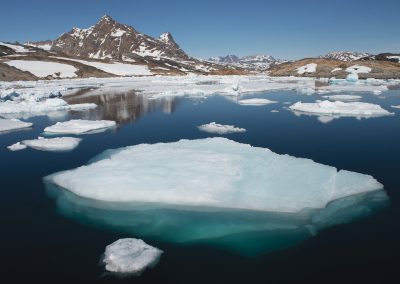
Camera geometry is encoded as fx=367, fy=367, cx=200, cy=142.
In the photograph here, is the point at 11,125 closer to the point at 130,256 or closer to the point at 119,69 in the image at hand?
the point at 130,256

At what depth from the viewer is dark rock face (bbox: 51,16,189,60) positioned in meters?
168

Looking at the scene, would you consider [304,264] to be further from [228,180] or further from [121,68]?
[121,68]

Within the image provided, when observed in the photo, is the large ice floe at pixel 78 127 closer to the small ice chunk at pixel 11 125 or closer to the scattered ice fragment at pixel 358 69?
the small ice chunk at pixel 11 125

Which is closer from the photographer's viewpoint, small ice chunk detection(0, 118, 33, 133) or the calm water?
the calm water

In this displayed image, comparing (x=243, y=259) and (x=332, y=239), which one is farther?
(x=332, y=239)

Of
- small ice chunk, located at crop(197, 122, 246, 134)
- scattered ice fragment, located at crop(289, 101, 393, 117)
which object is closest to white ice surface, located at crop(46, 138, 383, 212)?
small ice chunk, located at crop(197, 122, 246, 134)

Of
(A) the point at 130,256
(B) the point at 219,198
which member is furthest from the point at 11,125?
(A) the point at 130,256

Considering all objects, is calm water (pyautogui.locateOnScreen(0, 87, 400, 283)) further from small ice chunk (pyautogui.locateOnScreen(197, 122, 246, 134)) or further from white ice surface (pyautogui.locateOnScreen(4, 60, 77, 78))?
white ice surface (pyautogui.locateOnScreen(4, 60, 77, 78))

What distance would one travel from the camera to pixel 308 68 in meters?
75.8

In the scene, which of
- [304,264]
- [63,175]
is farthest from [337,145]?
[63,175]

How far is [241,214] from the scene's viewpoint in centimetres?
702

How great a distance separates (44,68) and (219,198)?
219ft

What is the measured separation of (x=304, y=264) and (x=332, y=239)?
3.35 feet

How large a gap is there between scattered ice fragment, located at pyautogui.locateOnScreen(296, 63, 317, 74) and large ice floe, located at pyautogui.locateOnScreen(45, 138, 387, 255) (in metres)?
68.9
